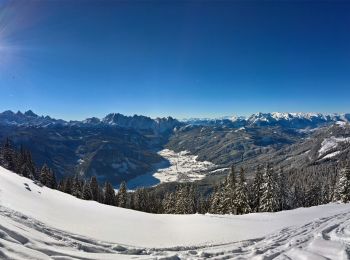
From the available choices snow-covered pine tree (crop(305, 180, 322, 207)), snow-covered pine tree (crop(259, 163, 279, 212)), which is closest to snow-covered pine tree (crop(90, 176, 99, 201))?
snow-covered pine tree (crop(259, 163, 279, 212))

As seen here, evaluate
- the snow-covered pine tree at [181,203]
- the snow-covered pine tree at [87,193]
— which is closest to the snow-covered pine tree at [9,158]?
the snow-covered pine tree at [87,193]

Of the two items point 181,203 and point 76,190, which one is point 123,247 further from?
point 76,190

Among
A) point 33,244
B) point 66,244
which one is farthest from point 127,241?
point 33,244

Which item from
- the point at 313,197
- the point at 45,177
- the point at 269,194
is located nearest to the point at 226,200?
the point at 269,194

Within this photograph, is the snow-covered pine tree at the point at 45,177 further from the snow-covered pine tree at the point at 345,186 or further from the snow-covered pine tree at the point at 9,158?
the snow-covered pine tree at the point at 345,186

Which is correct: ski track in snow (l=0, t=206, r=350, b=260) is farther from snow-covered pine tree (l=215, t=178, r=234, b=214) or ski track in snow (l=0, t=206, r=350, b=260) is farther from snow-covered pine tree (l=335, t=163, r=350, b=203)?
snow-covered pine tree (l=335, t=163, r=350, b=203)

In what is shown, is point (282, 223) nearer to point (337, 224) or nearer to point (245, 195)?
point (337, 224)
